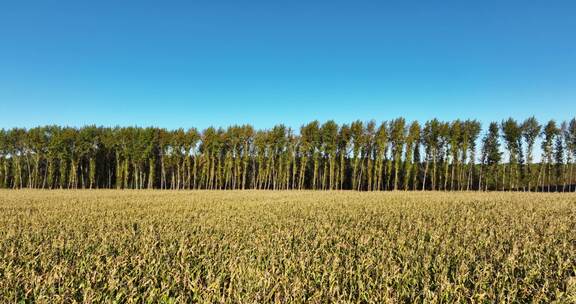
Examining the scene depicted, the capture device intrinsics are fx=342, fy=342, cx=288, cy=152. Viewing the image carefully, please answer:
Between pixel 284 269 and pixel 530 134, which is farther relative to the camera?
pixel 530 134

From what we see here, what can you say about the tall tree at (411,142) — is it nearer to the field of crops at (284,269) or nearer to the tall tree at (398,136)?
the tall tree at (398,136)

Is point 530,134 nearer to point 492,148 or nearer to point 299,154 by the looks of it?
point 492,148

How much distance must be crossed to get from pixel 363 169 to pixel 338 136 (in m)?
9.83

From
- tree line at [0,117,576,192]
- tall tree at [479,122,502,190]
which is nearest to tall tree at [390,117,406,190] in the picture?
tree line at [0,117,576,192]

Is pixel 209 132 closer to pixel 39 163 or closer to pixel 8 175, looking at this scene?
pixel 39 163

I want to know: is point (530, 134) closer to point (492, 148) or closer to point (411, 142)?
point (492, 148)

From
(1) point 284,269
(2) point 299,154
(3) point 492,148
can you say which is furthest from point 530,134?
(1) point 284,269

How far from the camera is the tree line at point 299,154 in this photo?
75375 mm

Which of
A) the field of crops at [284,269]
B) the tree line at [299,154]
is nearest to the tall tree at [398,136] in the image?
the tree line at [299,154]

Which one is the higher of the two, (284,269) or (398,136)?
(398,136)

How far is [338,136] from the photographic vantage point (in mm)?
79125

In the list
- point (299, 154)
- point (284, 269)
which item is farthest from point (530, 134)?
point (284, 269)

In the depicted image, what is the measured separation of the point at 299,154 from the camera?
82.0 meters

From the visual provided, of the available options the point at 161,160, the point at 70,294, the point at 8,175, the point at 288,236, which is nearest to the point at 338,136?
the point at 161,160
